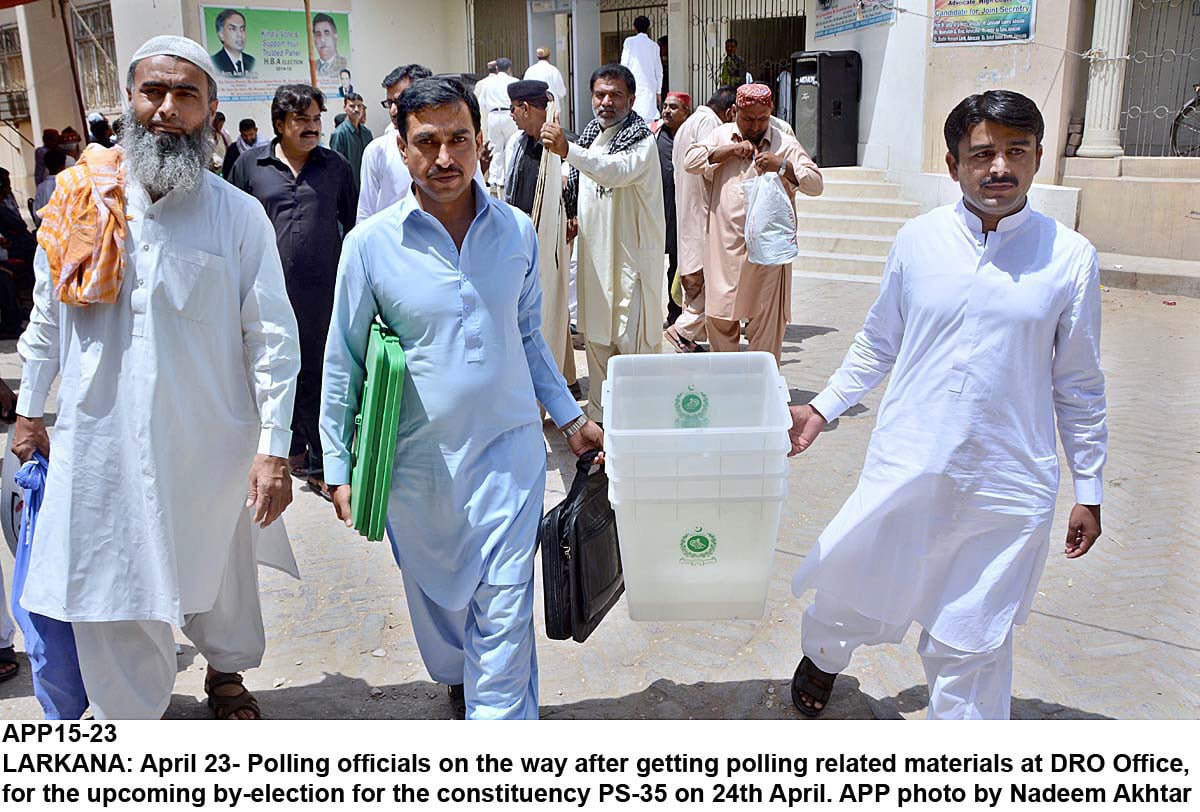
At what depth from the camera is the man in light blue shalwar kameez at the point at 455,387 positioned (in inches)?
105

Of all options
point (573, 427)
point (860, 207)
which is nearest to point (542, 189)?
point (573, 427)

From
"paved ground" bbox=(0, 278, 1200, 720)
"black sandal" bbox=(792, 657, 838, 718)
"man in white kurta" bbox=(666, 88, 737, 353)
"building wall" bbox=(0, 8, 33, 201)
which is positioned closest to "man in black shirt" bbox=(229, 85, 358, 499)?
"paved ground" bbox=(0, 278, 1200, 720)

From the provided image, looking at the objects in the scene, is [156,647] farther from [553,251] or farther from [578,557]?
[553,251]

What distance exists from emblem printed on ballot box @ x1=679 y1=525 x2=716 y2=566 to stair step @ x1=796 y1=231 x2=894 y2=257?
8.83 meters

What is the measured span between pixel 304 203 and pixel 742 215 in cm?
239

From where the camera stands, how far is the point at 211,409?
2895 mm

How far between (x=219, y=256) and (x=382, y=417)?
693 millimetres

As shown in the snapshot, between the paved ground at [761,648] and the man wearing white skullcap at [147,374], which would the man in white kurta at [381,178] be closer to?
the paved ground at [761,648]

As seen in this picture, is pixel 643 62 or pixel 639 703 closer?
pixel 639 703

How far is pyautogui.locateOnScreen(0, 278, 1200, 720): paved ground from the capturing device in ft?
11.1

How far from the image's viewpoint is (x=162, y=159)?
9.09 feet

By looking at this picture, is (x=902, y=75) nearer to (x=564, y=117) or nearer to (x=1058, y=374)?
(x=564, y=117)

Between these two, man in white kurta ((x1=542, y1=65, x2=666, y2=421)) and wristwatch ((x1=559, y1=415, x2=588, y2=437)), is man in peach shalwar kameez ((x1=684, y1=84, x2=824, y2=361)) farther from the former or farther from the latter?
wristwatch ((x1=559, y1=415, x2=588, y2=437))
